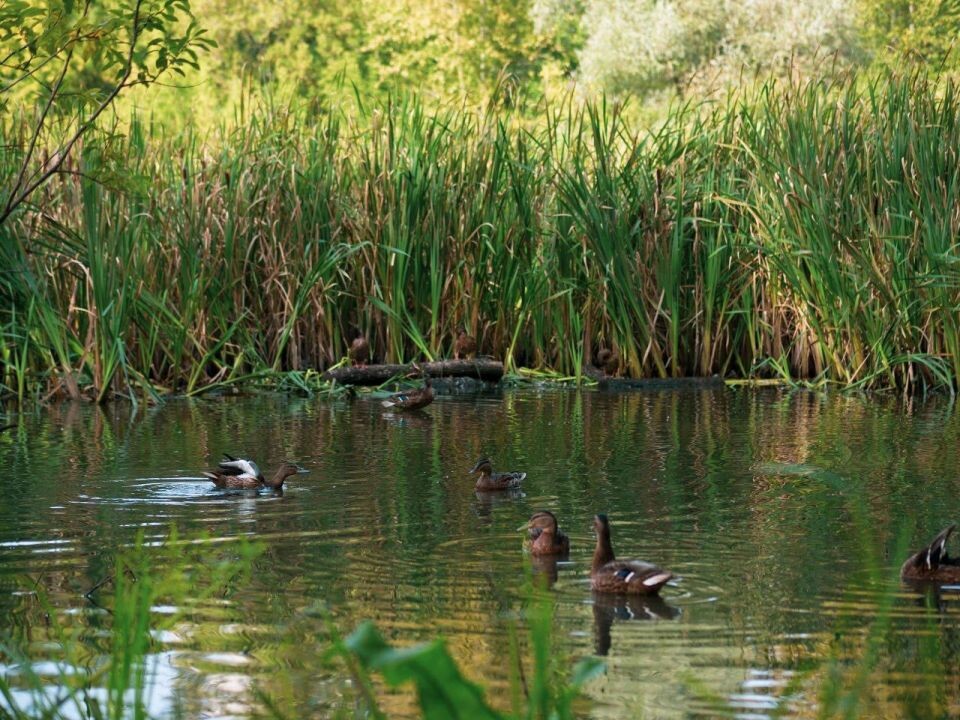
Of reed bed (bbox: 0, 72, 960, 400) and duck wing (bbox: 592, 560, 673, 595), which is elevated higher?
reed bed (bbox: 0, 72, 960, 400)

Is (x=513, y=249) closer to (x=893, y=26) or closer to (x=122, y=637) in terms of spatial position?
(x=122, y=637)

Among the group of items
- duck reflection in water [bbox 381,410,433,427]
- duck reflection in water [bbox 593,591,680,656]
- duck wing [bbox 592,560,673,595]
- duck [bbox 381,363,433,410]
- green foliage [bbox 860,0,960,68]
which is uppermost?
green foliage [bbox 860,0,960,68]

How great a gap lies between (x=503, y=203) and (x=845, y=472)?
→ 6150 mm

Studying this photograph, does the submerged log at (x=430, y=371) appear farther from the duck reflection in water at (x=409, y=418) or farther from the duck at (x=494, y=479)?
the duck at (x=494, y=479)

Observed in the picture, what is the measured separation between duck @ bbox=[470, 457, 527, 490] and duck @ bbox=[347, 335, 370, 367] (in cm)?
564

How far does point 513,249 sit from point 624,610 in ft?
29.7

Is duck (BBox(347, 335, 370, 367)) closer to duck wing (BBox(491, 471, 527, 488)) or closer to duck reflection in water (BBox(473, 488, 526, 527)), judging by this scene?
duck wing (BBox(491, 471, 527, 488))

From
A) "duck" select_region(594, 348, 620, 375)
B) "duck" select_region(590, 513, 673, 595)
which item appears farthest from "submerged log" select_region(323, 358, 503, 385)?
"duck" select_region(590, 513, 673, 595)

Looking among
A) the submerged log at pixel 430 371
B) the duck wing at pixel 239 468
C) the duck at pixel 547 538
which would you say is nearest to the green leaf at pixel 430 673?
the duck at pixel 547 538

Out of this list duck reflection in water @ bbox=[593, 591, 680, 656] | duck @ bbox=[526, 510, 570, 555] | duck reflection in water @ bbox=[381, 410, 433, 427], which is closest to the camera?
duck reflection in water @ bbox=[593, 591, 680, 656]

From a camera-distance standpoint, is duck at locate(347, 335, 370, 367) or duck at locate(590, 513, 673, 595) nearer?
duck at locate(590, 513, 673, 595)

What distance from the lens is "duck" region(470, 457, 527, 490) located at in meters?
8.50

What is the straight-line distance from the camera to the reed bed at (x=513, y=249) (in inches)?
514

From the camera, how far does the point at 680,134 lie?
47.8ft
